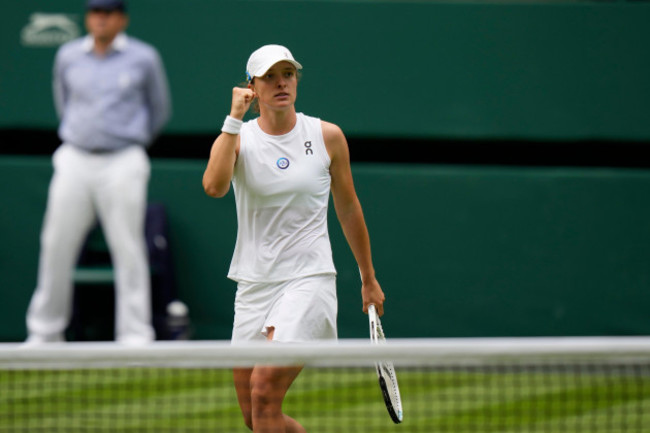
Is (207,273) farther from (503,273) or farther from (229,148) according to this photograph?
(229,148)

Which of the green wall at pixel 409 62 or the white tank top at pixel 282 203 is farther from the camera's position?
the green wall at pixel 409 62

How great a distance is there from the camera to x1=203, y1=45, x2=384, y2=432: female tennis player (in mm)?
3406

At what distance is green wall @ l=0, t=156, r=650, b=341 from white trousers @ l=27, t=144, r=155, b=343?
691mm

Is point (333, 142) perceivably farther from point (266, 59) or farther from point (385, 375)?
point (385, 375)

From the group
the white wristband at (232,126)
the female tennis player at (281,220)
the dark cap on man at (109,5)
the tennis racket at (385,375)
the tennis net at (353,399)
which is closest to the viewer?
the white wristband at (232,126)

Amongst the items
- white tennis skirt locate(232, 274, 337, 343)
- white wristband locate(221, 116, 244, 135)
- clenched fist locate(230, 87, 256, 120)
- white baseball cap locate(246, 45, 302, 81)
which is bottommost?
white tennis skirt locate(232, 274, 337, 343)

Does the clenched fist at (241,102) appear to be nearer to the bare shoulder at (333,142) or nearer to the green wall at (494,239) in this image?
the bare shoulder at (333,142)

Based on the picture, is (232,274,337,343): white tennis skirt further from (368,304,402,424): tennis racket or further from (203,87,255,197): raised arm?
(203,87,255,197): raised arm

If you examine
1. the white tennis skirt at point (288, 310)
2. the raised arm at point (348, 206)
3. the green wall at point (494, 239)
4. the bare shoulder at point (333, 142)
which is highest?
the bare shoulder at point (333, 142)

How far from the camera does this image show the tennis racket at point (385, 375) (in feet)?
12.0

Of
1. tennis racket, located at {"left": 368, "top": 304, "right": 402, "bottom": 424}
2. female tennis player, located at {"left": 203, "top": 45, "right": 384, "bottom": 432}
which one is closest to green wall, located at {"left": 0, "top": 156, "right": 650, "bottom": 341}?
tennis racket, located at {"left": 368, "top": 304, "right": 402, "bottom": 424}

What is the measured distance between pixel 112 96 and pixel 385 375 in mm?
2807

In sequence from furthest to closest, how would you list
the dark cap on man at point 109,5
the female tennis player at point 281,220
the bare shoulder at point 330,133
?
the dark cap on man at point 109,5
the bare shoulder at point 330,133
the female tennis player at point 281,220

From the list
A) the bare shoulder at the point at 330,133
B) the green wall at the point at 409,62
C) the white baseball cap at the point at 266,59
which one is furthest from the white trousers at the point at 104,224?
the white baseball cap at the point at 266,59
